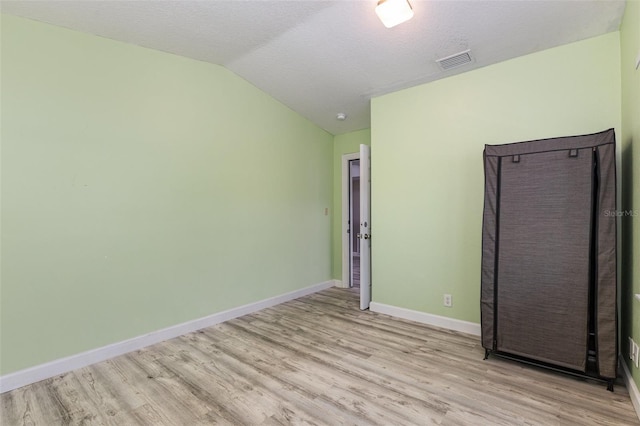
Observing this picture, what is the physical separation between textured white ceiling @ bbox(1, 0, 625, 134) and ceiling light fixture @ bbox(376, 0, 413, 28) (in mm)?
225

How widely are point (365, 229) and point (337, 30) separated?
2174 mm

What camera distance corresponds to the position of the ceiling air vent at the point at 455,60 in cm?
266

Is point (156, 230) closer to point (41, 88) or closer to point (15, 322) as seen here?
point (15, 322)

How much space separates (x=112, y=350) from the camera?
2.55 m

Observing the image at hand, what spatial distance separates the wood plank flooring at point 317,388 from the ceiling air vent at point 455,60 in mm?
2595

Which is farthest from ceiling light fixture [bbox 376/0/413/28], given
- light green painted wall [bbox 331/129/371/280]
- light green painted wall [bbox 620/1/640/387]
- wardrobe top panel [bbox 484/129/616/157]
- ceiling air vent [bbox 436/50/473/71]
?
light green painted wall [bbox 331/129/371/280]

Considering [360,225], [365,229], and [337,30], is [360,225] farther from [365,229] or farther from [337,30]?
[337,30]

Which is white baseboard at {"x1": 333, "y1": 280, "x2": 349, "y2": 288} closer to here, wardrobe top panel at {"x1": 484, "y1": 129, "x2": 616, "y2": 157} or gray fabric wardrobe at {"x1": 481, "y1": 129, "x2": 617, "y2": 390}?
gray fabric wardrobe at {"x1": 481, "y1": 129, "x2": 617, "y2": 390}

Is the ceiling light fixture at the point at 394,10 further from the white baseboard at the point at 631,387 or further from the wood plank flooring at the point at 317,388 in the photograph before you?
the white baseboard at the point at 631,387

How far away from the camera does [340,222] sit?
4.88 meters

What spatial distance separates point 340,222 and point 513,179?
2849mm

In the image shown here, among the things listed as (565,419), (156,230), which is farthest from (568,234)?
(156,230)

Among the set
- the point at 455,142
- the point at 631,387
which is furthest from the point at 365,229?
the point at 631,387

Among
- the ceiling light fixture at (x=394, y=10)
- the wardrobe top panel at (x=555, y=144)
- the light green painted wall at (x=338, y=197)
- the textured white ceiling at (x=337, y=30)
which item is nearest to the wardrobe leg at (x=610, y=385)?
the wardrobe top panel at (x=555, y=144)
